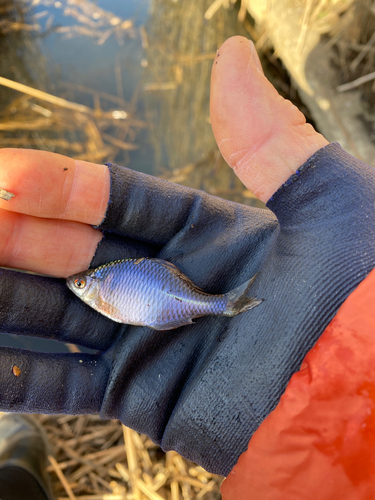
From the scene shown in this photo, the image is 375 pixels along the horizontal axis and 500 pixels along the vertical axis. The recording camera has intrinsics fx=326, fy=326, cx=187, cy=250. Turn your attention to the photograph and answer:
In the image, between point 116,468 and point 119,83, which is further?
point 119,83

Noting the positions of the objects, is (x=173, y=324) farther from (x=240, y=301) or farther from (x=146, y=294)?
(x=240, y=301)

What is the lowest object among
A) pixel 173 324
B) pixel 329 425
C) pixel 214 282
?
pixel 173 324

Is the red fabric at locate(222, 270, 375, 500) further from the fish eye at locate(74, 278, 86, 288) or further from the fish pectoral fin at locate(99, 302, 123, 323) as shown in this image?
the fish eye at locate(74, 278, 86, 288)

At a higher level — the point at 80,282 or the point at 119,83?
the point at 119,83

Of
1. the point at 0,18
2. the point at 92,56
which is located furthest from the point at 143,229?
the point at 0,18

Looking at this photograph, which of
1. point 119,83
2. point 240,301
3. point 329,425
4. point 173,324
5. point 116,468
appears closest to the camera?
point 329,425

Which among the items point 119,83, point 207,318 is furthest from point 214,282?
point 119,83

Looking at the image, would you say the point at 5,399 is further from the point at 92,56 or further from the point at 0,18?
the point at 0,18
